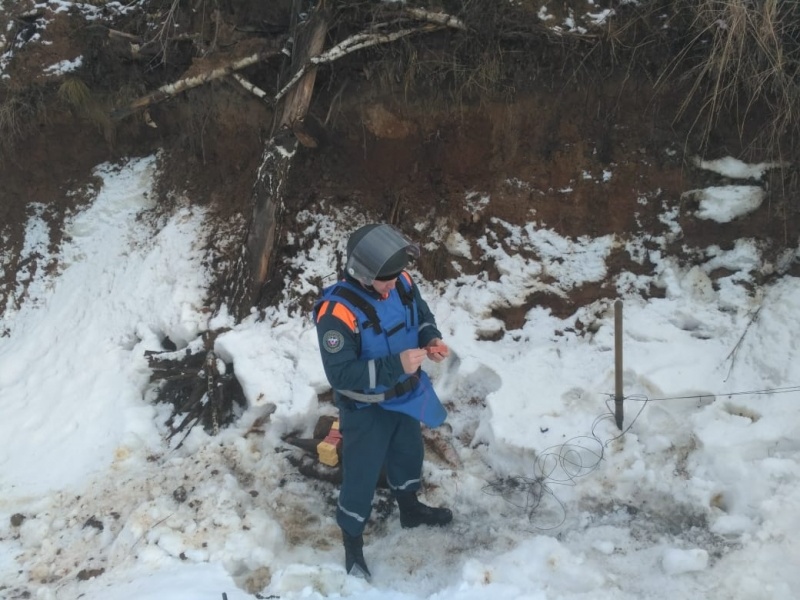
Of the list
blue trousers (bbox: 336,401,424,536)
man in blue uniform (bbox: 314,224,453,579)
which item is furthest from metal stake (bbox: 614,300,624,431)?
blue trousers (bbox: 336,401,424,536)

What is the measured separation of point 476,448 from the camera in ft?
14.0

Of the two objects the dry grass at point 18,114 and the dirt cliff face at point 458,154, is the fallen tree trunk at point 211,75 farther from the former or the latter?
the dry grass at point 18,114

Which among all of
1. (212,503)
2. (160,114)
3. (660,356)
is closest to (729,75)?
(660,356)

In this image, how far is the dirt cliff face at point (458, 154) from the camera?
15.9 ft

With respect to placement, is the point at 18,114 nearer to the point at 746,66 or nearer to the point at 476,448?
the point at 476,448

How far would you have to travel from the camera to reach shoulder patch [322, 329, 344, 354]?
3049 millimetres

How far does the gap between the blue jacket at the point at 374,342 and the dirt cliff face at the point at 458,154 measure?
1.66 meters

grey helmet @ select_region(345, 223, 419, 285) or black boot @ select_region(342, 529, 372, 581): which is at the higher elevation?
grey helmet @ select_region(345, 223, 419, 285)

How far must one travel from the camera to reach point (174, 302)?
212 inches

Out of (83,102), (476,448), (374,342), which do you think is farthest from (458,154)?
(83,102)

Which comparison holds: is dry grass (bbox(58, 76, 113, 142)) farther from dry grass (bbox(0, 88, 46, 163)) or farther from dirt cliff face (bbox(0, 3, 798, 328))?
dry grass (bbox(0, 88, 46, 163))

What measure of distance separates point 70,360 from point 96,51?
3301mm

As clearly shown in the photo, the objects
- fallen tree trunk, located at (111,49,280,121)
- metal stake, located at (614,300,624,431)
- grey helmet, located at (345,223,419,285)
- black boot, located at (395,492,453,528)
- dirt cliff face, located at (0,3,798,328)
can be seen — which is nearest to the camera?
grey helmet, located at (345,223,419,285)

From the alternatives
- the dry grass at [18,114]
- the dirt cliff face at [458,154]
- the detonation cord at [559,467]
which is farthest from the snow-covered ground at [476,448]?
the dry grass at [18,114]
